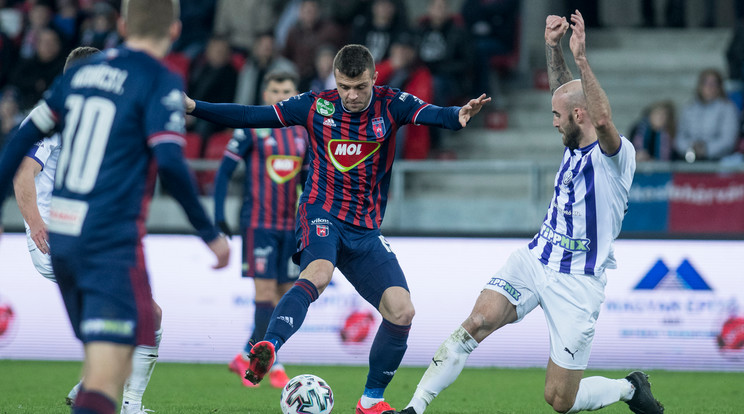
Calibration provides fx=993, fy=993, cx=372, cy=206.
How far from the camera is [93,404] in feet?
12.5

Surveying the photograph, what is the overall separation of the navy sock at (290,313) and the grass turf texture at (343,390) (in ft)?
3.99

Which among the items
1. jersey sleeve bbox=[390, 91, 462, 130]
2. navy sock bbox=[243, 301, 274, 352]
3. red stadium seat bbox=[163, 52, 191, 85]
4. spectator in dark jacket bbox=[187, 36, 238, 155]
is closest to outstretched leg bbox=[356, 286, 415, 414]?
jersey sleeve bbox=[390, 91, 462, 130]

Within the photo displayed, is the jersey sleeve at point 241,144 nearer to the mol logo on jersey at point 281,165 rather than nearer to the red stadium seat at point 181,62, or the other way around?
the mol logo on jersey at point 281,165

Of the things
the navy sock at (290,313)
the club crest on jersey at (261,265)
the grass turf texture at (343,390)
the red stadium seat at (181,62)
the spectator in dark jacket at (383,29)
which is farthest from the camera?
the red stadium seat at (181,62)

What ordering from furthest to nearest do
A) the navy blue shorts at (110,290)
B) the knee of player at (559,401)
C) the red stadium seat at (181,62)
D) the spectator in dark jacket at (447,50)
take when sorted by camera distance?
the red stadium seat at (181,62) < the spectator in dark jacket at (447,50) < the knee of player at (559,401) < the navy blue shorts at (110,290)

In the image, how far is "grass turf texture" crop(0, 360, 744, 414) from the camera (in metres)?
6.80

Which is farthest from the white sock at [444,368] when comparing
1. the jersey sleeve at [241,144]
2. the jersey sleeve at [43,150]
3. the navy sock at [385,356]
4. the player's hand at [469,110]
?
the jersey sleeve at [241,144]

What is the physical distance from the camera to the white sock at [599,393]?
232 inches

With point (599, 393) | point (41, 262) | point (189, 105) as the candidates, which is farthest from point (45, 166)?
point (599, 393)

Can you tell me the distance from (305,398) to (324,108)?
5.90ft

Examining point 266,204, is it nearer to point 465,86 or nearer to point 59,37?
point 465,86

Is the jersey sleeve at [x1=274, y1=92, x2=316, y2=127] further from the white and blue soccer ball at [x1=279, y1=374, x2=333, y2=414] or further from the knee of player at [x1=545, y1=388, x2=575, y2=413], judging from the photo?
the knee of player at [x1=545, y1=388, x2=575, y2=413]

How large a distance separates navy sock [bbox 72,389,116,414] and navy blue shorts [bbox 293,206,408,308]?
2.27 m

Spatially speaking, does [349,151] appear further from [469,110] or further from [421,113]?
[469,110]
